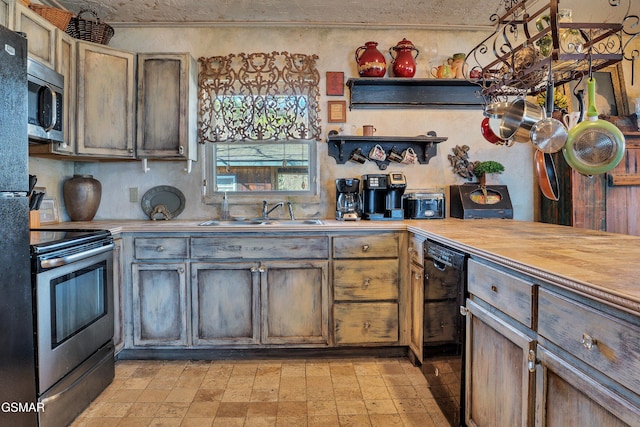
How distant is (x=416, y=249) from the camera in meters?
2.33

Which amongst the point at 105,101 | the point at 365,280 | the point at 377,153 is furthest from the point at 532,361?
the point at 105,101

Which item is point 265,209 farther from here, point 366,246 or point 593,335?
point 593,335

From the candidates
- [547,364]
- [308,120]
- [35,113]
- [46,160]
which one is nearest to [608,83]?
[308,120]

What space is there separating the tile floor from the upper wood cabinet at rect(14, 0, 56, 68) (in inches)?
74.0

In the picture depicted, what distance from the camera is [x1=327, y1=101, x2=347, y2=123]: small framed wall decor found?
3066 millimetres

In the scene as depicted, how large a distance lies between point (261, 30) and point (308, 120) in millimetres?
777

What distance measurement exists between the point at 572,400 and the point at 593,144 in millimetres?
1075

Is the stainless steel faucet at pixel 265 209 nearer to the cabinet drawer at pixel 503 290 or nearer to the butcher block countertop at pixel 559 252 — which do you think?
the butcher block countertop at pixel 559 252

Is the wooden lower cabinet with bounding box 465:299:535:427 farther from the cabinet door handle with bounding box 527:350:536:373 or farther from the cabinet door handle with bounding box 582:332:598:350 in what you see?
the cabinet door handle with bounding box 582:332:598:350

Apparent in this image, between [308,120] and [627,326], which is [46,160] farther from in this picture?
[627,326]

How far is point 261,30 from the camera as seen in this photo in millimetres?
3033

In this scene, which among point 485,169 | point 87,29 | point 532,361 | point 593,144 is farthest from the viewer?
point 485,169

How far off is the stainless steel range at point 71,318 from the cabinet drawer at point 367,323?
1341mm

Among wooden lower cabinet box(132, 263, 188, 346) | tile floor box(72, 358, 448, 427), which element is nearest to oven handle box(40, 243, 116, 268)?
wooden lower cabinet box(132, 263, 188, 346)
